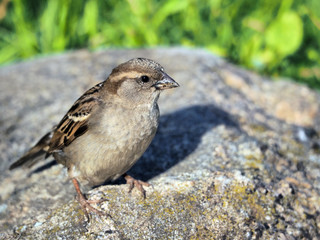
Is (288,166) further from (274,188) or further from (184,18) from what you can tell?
(184,18)

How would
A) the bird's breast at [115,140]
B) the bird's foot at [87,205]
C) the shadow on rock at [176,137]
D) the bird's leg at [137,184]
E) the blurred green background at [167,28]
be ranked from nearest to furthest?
1. the bird's foot at [87,205]
2. the bird's breast at [115,140]
3. the bird's leg at [137,184]
4. the shadow on rock at [176,137]
5. the blurred green background at [167,28]

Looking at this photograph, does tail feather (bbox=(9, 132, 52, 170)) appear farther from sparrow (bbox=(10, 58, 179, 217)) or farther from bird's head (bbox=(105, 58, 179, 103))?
bird's head (bbox=(105, 58, 179, 103))

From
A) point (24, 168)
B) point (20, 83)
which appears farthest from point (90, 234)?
point (20, 83)

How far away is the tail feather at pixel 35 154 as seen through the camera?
14.4 ft

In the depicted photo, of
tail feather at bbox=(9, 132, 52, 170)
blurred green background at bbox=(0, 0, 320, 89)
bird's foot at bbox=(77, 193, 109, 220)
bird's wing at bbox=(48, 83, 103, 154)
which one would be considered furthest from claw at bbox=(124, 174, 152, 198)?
blurred green background at bbox=(0, 0, 320, 89)

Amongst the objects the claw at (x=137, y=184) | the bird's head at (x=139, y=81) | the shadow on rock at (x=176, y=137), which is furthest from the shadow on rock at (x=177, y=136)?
the bird's head at (x=139, y=81)

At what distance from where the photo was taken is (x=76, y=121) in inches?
152

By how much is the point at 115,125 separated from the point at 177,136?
1240 mm

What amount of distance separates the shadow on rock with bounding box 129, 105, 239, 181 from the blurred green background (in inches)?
71.3

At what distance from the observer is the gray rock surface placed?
135 inches

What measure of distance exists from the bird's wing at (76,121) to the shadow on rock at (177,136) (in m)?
0.68

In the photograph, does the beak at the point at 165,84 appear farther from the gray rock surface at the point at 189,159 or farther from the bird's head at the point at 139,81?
the gray rock surface at the point at 189,159

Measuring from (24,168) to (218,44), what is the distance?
11.6ft

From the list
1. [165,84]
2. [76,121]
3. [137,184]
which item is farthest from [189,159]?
[76,121]
